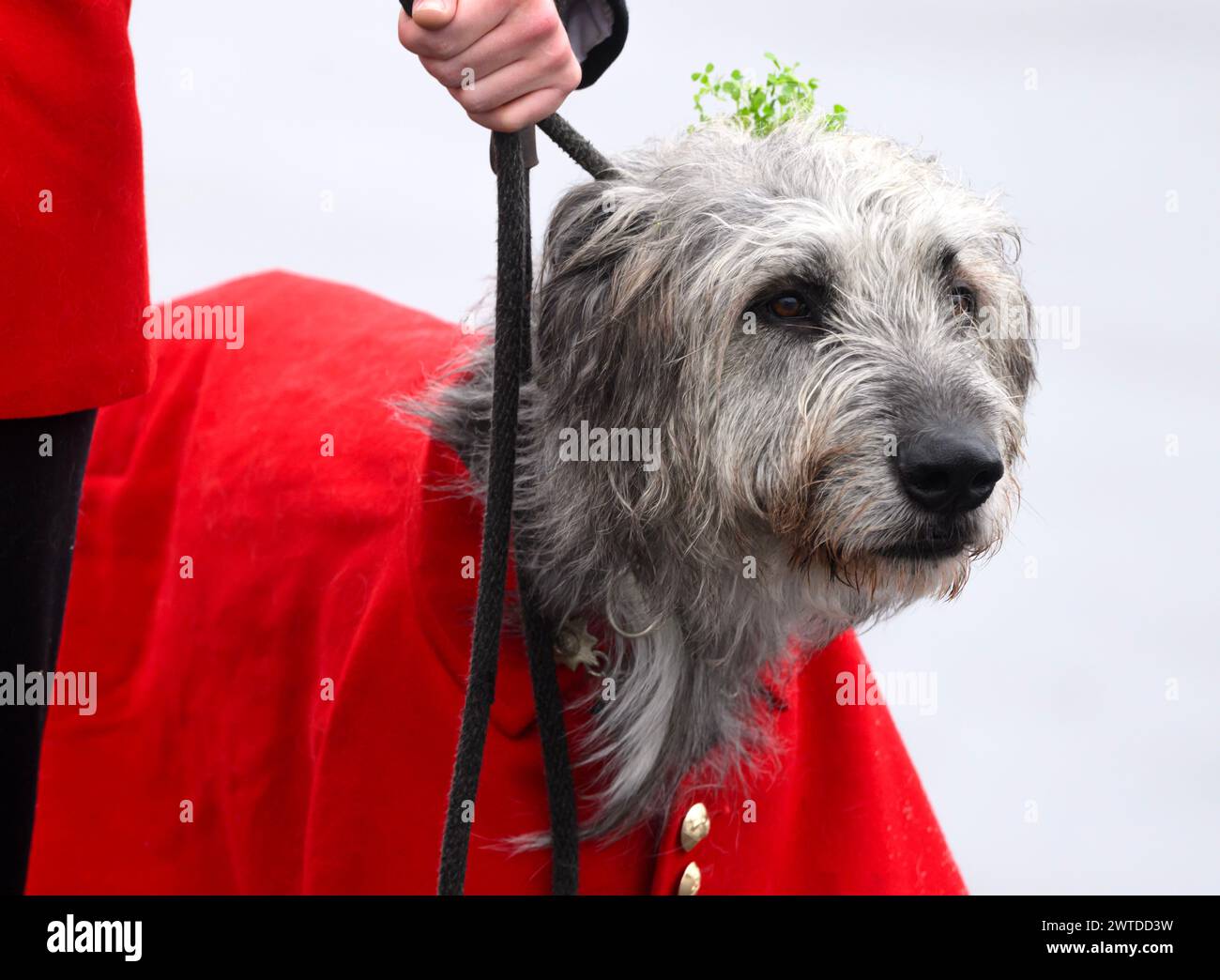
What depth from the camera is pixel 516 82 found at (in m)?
2.01

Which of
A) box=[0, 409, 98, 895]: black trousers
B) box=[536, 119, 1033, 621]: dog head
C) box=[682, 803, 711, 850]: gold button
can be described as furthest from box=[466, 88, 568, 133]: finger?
box=[682, 803, 711, 850]: gold button

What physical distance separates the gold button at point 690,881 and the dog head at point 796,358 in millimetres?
536

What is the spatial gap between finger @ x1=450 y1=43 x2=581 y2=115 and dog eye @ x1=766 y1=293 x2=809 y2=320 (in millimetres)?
565

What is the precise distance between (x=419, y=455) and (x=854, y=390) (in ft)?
2.84

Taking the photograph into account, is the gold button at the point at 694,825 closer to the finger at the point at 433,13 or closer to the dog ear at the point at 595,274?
the dog ear at the point at 595,274

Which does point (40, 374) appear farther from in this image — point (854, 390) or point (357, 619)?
point (854, 390)

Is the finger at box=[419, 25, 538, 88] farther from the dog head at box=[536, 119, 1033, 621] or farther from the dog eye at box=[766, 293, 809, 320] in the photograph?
the dog eye at box=[766, 293, 809, 320]

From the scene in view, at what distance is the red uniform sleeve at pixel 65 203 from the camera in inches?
74.7

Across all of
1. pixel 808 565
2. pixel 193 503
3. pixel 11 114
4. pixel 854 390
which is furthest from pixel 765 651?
pixel 11 114

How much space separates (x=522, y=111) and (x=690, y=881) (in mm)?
1386
